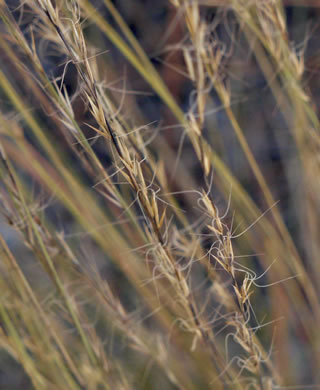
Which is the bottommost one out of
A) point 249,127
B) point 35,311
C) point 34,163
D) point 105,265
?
point 105,265

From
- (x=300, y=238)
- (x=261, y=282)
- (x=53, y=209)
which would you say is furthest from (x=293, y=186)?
(x=53, y=209)

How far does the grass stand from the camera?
43 cm

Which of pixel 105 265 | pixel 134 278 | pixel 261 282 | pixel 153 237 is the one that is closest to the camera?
pixel 153 237

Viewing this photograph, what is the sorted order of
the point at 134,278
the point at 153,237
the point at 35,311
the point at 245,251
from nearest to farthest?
1. the point at 153,237
2. the point at 35,311
3. the point at 134,278
4. the point at 245,251

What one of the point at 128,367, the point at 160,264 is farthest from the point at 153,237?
the point at 128,367

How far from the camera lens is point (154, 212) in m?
0.37

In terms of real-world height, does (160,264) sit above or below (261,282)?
above

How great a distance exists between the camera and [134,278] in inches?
27.3

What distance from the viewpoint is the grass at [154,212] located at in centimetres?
43

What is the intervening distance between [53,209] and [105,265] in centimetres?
20

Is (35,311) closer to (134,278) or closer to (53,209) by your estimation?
(134,278)

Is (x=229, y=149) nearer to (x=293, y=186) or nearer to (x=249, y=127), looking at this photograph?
(x=249, y=127)

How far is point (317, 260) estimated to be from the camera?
2.55 ft

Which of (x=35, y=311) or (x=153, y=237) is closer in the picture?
(x=153, y=237)
